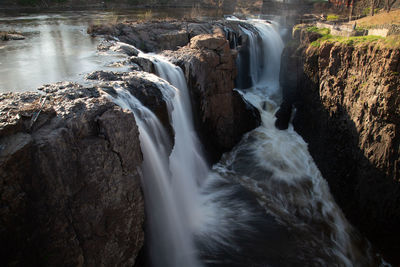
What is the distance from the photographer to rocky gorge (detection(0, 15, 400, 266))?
468cm

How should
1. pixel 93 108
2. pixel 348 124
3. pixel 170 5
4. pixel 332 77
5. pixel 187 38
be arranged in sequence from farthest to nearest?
pixel 170 5 < pixel 187 38 < pixel 332 77 < pixel 348 124 < pixel 93 108

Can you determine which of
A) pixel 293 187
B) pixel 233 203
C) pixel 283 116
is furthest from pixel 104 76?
pixel 283 116

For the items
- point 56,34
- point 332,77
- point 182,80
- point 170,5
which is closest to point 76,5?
point 170,5

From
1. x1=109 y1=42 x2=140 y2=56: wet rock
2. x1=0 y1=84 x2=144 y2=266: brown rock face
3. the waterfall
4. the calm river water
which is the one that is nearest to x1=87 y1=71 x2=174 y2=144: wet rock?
the waterfall

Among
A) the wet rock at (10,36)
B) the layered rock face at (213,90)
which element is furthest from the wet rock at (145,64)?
the wet rock at (10,36)

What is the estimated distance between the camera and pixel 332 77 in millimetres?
12688

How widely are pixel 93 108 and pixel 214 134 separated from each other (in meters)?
7.86

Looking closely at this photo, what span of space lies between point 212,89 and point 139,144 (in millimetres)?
7023

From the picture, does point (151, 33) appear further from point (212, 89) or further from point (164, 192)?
point (164, 192)

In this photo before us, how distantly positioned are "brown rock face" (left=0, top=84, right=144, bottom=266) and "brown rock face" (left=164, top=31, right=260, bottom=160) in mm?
6237

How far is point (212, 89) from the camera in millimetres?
12727

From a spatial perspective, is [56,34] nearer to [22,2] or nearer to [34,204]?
[34,204]

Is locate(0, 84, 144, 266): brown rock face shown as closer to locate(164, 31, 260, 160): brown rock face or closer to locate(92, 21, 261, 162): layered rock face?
locate(92, 21, 261, 162): layered rock face

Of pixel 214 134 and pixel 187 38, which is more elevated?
pixel 187 38
